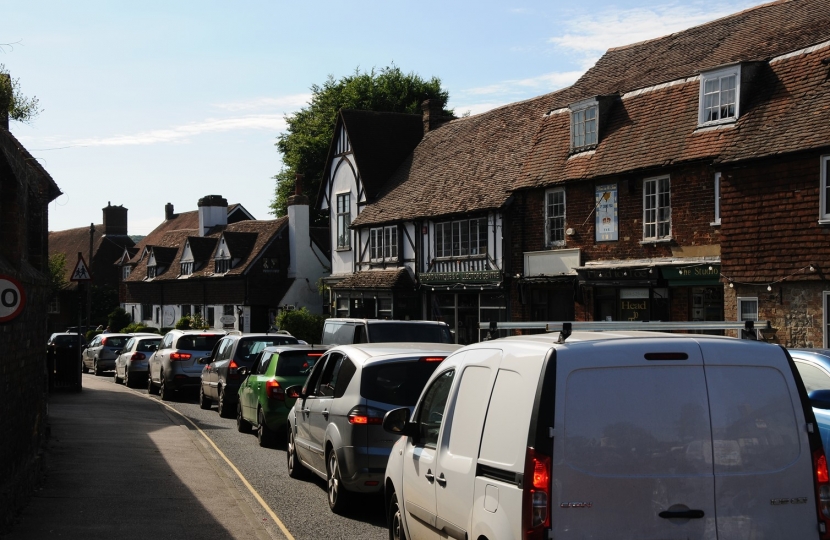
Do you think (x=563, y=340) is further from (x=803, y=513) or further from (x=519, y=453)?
(x=803, y=513)

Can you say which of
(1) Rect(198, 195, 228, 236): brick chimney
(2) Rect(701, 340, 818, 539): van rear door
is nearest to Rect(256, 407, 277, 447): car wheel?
(2) Rect(701, 340, 818, 539): van rear door

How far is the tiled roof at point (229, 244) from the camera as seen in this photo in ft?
183

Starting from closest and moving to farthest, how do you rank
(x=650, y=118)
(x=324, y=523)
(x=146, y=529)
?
1. (x=146, y=529)
2. (x=324, y=523)
3. (x=650, y=118)

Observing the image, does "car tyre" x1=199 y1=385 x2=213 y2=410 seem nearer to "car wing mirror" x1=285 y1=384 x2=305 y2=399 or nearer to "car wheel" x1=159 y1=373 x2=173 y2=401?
"car wheel" x1=159 y1=373 x2=173 y2=401

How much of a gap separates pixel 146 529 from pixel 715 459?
Result: 5.89 m

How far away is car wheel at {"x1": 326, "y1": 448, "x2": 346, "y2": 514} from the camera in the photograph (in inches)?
404

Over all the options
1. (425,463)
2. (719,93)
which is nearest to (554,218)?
(719,93)

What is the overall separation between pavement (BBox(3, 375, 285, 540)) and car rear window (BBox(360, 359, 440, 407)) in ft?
5.53

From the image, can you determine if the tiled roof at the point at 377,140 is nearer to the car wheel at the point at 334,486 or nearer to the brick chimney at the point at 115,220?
the car wheel at the point at 334,486

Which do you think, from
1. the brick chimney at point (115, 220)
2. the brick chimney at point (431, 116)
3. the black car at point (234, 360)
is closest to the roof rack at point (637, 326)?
the black car at point (234, 360)

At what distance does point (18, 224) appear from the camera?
39.9ft

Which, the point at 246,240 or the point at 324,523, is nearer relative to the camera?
the point at 324,523

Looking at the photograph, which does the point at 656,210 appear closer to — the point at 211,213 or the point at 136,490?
the point at 136,490

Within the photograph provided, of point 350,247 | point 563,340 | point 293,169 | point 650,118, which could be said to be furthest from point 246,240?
point 563,340
